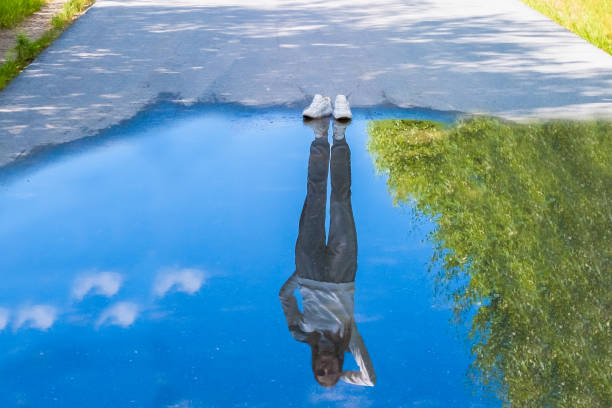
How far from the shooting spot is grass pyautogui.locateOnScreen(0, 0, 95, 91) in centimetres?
902

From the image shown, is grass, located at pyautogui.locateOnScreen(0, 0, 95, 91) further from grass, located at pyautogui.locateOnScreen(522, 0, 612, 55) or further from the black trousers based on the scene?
grass, located at pyautogui.locateOnScreen(522, 0, 612, 55)

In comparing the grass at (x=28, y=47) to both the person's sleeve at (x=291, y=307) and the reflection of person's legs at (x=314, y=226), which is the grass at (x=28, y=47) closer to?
the reflection of person's legs at (x=314, y=226)

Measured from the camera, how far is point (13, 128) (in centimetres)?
743

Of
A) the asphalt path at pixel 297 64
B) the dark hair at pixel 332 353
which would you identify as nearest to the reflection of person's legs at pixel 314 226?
the dark hair at pixel 332 353

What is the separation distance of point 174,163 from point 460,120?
2.82m

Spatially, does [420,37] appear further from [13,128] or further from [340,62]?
[13,128]

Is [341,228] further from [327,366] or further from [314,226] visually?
[327,366]

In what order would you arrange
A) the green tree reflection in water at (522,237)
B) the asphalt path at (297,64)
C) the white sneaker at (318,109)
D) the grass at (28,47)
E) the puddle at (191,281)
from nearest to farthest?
the puddle at (191,281)
the green tree reflection in water at (522,237)
the white sneaker at (318,109)
the asphalt path at (297,64)
the grass at (28,47)

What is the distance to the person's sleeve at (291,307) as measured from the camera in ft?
14.8

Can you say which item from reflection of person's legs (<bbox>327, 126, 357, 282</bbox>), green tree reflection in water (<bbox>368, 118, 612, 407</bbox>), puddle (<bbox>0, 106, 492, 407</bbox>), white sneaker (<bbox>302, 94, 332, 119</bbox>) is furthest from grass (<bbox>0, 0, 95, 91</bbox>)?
reflection of person's legs (<bbox>327, 126, 357, 282</bbox>)

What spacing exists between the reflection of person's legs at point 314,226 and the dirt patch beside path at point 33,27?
5.54 meters

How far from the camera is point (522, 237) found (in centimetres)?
558

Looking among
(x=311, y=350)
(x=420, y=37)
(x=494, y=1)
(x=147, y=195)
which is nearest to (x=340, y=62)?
(x=420, y=37)

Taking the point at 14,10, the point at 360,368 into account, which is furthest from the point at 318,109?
the point at 14,10
